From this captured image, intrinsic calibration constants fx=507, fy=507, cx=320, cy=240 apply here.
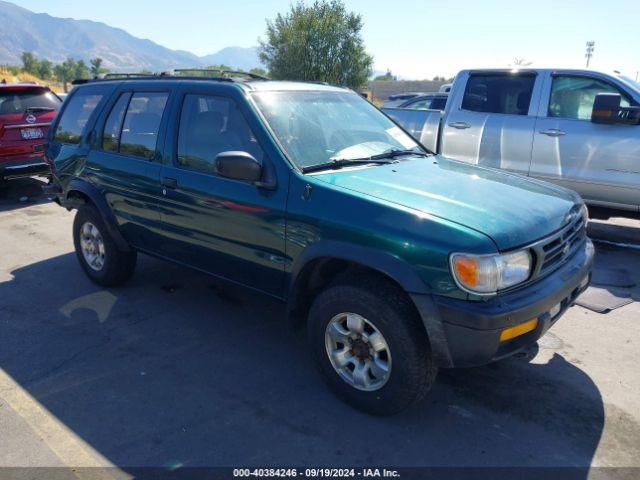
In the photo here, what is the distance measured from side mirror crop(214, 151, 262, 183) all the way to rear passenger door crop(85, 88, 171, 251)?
105cm

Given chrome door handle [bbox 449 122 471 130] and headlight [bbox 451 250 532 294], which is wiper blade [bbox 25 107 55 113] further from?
headlight [bbox 451 250 532 294]

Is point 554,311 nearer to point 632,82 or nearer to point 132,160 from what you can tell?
point 132,160

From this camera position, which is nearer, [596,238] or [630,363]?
[630,363]

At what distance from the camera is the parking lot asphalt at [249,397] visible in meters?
2.70

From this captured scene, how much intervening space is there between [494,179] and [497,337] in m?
1.33

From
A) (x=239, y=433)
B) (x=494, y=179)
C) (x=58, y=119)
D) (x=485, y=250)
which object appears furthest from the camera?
(x=58, y=119)

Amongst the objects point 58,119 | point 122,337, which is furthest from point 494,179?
point 58,119

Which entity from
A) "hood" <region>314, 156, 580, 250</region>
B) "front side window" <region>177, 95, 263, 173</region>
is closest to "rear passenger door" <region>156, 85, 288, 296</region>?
"front side window" <region>177, 95, 263, 173</region>

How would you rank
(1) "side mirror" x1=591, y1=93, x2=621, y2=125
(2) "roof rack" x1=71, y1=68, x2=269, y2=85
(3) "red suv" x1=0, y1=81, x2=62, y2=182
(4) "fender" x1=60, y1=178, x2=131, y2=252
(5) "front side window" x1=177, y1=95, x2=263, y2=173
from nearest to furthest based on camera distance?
1. (5) "front side window" x1=177, y1=95, x2=263, y2=173
2. (2) "roof rack" x1=71, y1=68, x2=269, y2=85
3. (4) "fender" x1=60, y1=178, x2=131, y2=252
4. (1) "side mirror" x1=591, y1=93, x2=621, y2=125
5. (3) "red suv" x1=0, y1=81, x2=62, y2=182

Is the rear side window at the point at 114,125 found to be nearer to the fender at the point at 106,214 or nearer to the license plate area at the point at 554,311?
the fender at the point at 106,214

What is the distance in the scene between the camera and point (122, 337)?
397 cm

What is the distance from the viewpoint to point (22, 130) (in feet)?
28.0

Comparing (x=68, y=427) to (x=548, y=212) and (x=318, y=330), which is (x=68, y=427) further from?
(x=548, y=212)

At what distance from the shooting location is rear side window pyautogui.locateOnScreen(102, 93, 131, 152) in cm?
443
